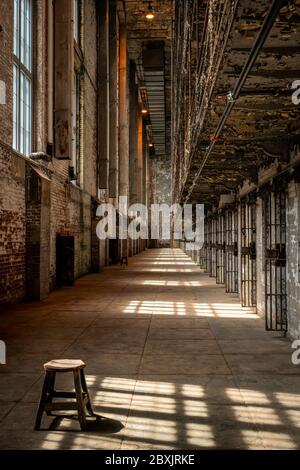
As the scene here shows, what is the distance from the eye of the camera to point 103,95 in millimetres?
19766

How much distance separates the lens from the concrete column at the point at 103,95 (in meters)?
19.0

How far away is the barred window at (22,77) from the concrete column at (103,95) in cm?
811

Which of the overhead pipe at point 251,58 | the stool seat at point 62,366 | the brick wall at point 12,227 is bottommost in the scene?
the stool seat at point 62,366

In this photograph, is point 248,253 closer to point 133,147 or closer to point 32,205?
point 32,205

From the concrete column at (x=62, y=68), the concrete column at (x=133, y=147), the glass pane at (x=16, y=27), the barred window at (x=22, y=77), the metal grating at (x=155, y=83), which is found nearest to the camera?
the glass pane at (x=16, y=27)

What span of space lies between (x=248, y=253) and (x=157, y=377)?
4883 millimetres

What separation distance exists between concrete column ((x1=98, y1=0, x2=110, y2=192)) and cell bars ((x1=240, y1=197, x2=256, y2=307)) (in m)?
9.48

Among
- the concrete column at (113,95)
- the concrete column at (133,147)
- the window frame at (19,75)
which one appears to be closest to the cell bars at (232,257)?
the window frame at (19,75)

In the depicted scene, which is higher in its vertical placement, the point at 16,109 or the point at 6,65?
the point at 6,65

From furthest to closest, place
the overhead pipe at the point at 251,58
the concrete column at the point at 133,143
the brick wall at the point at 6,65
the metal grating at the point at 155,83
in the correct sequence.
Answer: the concrete column at the point at 133,143
the metal grating at the point at 155,83
the brick wall at the point at 6,65
the overhead pipe at the point at 251,58

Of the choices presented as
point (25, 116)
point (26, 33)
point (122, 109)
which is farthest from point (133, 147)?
point (25, 116)

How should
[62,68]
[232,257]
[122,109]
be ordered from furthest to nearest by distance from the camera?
1. [122,109]
2. [232,257]
3. [62,68]

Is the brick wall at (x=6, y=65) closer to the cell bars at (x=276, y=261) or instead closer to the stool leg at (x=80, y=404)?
the cell bars at (x=276, y=261)
